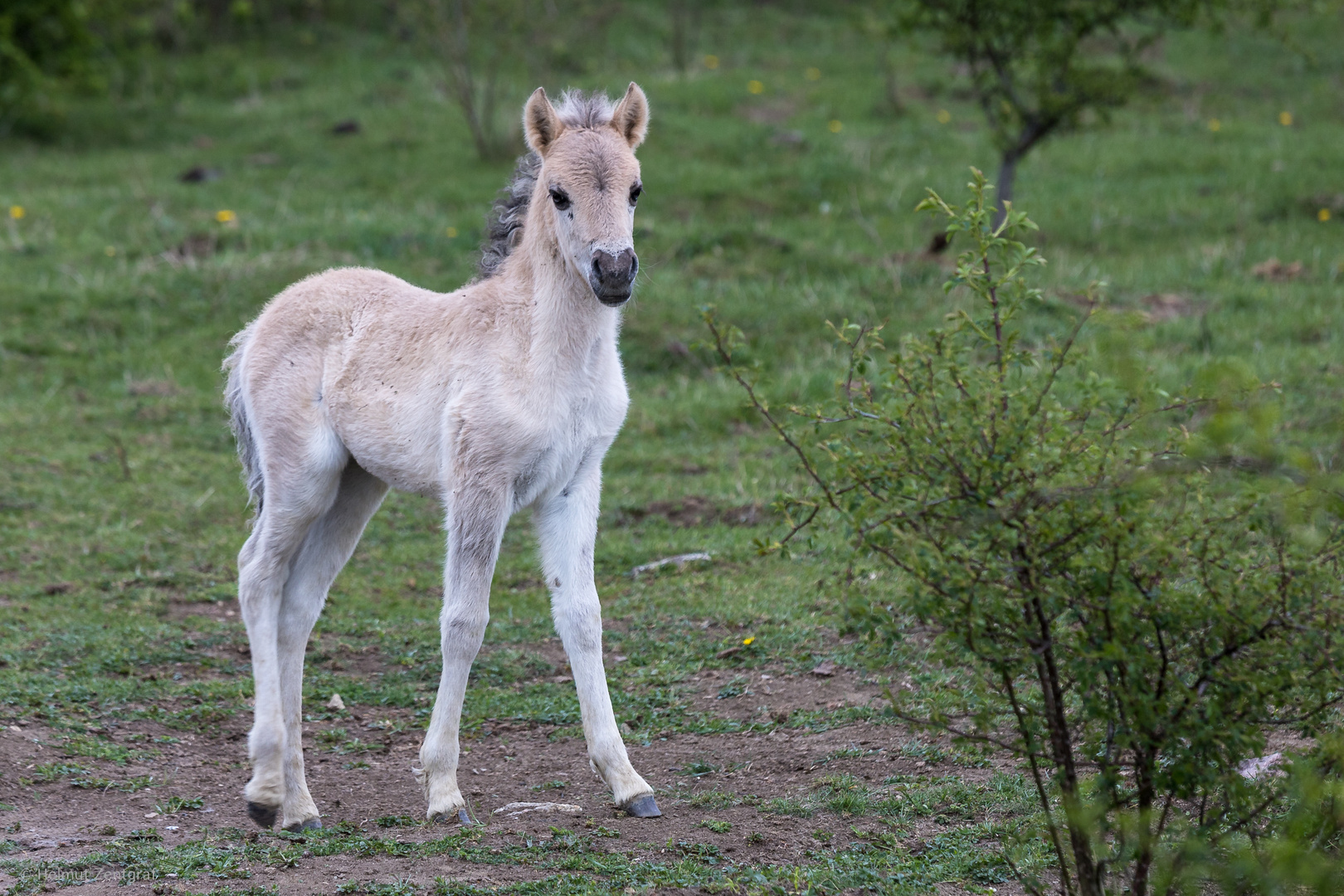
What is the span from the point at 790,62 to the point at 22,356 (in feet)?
42.6

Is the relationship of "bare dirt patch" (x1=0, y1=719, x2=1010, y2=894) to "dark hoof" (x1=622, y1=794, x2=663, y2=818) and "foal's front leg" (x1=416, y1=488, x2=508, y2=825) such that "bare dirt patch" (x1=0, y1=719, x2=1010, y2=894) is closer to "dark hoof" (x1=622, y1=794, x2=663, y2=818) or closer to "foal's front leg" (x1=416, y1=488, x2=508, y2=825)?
"dark hoof" (x1=622, y1=794, x2=663, y2=818)

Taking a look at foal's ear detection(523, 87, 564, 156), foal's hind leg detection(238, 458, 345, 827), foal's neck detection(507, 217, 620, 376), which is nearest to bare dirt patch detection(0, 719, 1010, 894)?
foal's hind leg detection(238, 458, 345, 827)

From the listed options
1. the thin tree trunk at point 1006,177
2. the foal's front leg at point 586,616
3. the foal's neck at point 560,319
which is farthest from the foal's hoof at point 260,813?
the thin tree trunk at point 1006,177

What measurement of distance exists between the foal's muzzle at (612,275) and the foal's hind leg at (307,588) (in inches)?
62.7

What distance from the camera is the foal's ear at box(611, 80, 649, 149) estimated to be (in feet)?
17.5

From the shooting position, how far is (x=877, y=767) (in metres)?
5.18

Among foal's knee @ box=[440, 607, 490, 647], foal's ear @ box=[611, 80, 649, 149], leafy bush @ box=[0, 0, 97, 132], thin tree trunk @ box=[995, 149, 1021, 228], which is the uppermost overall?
leafy bush @ box=[0, 0, 97, 132]

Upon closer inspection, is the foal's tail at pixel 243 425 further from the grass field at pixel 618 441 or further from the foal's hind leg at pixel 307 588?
the grass field at pixel 618 441

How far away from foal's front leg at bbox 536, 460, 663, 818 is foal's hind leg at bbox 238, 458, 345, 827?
37.7 inches

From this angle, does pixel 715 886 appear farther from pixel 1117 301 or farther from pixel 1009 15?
pixel 1009 15

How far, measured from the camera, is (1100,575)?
3.20 m

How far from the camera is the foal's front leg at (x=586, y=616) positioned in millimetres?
4844

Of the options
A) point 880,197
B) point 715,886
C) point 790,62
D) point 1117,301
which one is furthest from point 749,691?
point 790,62

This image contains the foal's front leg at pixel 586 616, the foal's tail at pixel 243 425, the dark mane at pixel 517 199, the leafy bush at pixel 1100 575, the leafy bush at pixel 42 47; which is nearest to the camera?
the leafy bush at pixel 1100 575
